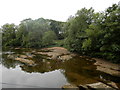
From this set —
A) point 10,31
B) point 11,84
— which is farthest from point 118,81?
point 10,31

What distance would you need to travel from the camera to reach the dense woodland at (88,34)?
13.3 metres

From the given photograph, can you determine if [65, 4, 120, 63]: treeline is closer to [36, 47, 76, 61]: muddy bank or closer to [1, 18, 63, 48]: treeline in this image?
[36, 47, 76, 61]: muddy bank

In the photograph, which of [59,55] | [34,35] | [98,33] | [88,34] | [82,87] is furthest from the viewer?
[34,35]

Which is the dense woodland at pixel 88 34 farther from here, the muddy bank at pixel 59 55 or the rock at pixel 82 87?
the rock at pixel 82 87

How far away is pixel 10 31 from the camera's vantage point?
4128 cm

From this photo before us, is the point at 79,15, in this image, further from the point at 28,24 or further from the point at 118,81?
the point at 28,24

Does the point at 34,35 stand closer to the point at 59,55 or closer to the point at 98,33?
the point at 59,55

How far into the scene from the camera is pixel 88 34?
1636cm

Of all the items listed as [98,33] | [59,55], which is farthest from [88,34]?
[59,55]

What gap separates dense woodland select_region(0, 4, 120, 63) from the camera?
43.8 feet

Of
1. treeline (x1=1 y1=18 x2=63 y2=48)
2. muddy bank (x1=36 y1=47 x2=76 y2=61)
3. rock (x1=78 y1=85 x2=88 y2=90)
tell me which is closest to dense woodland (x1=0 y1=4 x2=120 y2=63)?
treeline (x1=1 y1=18 x2=63 y2=48)

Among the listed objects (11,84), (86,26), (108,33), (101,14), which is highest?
(101,14)

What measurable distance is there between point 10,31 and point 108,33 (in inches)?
1517

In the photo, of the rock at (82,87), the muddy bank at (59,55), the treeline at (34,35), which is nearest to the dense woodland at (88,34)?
the treeline at (34,35)
